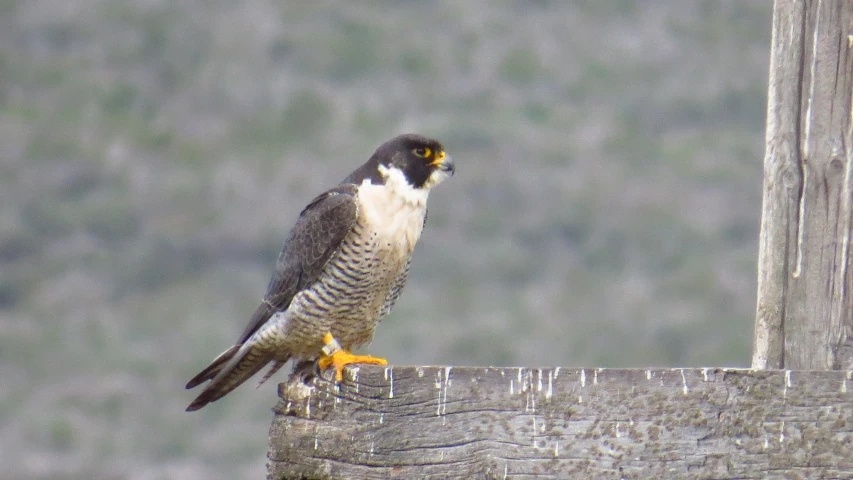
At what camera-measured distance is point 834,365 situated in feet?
6.73

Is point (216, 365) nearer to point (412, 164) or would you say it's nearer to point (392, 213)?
point (392, 213)

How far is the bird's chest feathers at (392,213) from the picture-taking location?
3.86 m

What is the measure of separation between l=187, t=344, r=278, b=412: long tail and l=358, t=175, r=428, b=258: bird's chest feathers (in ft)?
1.94

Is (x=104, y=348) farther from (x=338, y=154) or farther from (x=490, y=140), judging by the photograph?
(x=490, y=140)

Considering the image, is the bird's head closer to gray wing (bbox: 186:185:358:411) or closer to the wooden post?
gray wing (bbox: 186:185:358:411)

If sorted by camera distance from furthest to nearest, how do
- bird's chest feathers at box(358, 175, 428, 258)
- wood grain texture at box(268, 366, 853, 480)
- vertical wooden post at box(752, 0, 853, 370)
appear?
bird's chest feathers at box(358, 175, 428, 258), vertical wooden post at box(752, 0, 853, 370), wood grain texture at box(268, 366, 853, 480)

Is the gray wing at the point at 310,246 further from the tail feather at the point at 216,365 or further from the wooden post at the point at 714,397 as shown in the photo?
the wooden post at the point at 714,397

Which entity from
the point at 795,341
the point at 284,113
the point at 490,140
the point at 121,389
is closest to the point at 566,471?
the point at 795,341

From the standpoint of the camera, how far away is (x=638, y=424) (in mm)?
1846

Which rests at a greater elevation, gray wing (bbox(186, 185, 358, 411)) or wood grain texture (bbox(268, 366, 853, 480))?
gray wing (bbox(186, 185, 358, 411))

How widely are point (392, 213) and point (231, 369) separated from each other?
0.73m

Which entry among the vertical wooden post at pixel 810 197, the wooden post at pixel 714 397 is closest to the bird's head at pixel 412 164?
the wooden post at pixel 714 397

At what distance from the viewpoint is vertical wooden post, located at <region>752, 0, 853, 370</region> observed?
2049mm

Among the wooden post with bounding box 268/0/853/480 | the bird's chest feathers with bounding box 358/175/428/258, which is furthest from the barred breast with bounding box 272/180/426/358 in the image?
the wooden post with bounding box 268/0/853/480
